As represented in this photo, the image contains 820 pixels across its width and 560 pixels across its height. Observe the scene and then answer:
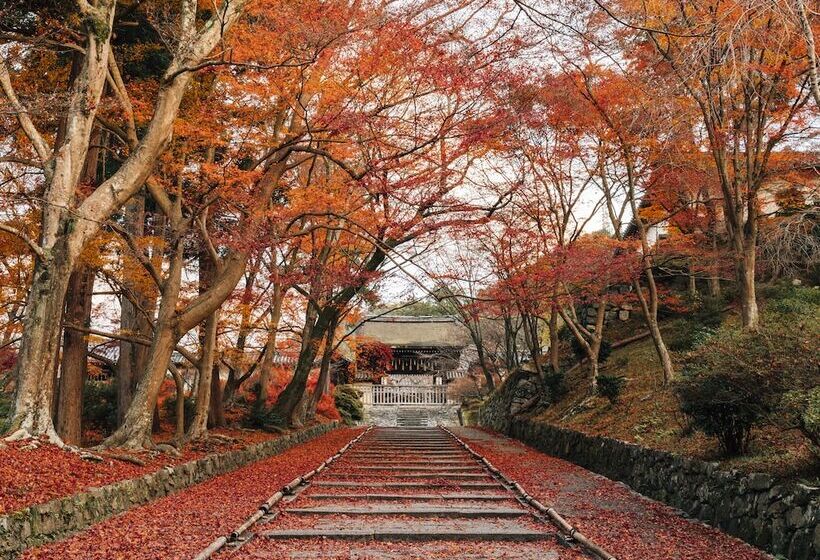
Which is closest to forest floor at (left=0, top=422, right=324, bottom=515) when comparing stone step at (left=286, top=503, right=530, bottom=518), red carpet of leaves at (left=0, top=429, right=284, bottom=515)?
red carpet of leaves at (left=0, top=429, right=284, bottom=515)

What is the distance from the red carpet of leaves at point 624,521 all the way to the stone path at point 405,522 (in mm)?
464

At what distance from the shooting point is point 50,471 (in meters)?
7.18

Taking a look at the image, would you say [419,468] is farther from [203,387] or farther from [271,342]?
[271,342]

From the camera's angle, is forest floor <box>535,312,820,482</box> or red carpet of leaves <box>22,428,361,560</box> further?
forest floor <box>535,312,820,482</box>

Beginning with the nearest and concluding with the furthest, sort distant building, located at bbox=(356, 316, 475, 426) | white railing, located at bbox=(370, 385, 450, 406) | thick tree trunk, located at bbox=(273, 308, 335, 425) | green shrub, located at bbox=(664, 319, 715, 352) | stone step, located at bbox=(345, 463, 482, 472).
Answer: stone step, located at bbox=(345, 463, 482, 472)
thick tree trunk, located at bbox=(273, 308, 335, 425)
green shrub, located at bbox=(664, 319, 715, 352)
distant building, located at bbox=(356, 316, 475, 426)
white railing, located at bbox=(370, 385, 450, 406)

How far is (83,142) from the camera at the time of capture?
8.98 meters

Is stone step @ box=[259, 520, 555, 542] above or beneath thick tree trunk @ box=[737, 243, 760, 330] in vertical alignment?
beneath

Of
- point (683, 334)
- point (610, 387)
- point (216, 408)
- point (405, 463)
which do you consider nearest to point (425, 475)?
point (405, 463)

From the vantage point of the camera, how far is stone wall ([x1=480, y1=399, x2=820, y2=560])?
5758 mm

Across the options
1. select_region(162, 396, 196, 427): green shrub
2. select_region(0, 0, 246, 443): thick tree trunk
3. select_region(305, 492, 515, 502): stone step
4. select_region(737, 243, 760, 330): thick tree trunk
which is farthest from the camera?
select_region(162, 396, 196, 427): green shrub

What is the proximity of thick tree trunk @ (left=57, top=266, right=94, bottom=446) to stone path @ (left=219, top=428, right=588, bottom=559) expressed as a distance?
13.8ft

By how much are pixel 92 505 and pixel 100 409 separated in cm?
1037

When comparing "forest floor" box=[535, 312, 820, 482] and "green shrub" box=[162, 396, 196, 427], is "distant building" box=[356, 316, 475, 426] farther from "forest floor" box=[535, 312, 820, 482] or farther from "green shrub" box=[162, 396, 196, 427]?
"green shrub" box=[162, 396, 196, 427]

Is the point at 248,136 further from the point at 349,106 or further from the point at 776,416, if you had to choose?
the point at 776,416
